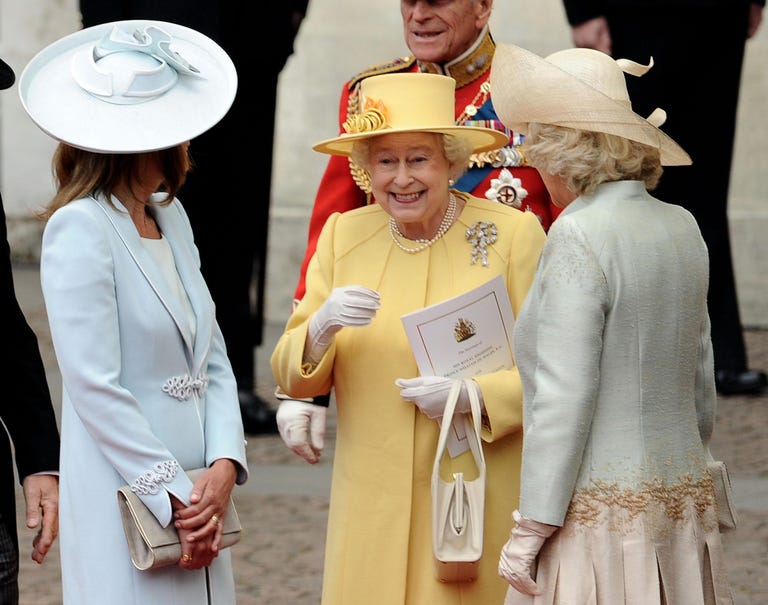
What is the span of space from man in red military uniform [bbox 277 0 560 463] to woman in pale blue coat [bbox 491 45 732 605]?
2.43 ft

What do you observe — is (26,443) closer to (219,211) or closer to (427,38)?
(427,38)

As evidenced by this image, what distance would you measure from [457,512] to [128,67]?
45.8 inches

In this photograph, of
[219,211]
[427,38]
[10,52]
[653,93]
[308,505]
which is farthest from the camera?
[10,52]

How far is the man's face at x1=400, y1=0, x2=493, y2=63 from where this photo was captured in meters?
3.89

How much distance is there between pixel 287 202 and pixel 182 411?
7006 mm

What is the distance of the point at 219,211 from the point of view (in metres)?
6.79

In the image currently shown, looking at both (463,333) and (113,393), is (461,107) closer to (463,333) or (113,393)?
(463,333)

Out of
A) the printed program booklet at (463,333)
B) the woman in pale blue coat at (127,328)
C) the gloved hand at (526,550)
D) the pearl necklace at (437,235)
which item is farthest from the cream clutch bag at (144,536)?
the pearl necklace at (437,235)

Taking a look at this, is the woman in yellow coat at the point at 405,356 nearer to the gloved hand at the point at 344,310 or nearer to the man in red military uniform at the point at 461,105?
the gloved hand at the point at 344,310

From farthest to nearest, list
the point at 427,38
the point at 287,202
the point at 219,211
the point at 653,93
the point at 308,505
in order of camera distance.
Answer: the point at 287,202 → the point at 653,93 → the point at 219,211 → the point at 308,505 → the point at 427,38

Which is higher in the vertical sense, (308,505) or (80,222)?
(80,222)

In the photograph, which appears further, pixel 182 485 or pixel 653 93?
pixel 653 93

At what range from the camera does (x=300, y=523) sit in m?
5.62

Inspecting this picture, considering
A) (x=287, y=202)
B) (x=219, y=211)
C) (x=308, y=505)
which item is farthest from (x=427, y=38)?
(x=287, y=202)
